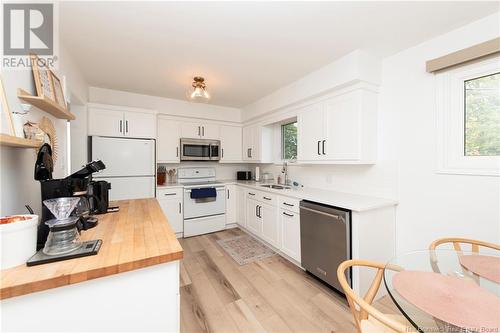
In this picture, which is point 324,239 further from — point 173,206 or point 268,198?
point 173,206

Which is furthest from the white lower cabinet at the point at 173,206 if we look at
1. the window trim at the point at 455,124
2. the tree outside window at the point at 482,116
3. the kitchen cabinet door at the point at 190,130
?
the tree outside window at the point at 482,116

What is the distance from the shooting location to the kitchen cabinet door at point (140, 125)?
3.21 metres

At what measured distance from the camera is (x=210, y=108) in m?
4.14

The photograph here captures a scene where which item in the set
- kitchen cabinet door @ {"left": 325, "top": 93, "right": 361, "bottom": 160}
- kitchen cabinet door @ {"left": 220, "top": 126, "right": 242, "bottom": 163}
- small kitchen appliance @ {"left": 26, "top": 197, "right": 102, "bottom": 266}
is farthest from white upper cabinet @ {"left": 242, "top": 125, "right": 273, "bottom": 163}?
small kitchen appliance @ {"left": 26, "top": 197, "right": 102, "bottom": 266}

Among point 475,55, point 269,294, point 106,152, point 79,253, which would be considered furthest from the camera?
point 106,152

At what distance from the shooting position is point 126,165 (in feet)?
10.2

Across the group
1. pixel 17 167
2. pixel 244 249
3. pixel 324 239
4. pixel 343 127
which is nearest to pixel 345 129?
pixel 343 127

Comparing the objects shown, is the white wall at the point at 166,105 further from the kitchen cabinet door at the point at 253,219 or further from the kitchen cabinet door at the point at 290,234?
the kitchen cabinet door at the point at 290,234

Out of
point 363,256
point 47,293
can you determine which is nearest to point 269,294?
point 363,256

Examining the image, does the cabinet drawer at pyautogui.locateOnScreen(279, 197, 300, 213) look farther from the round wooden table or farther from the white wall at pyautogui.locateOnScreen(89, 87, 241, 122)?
the white wall at pyautogui.locateOnScreen(89, 87, 241, 122)

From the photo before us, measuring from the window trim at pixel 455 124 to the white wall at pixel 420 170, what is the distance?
5 cm

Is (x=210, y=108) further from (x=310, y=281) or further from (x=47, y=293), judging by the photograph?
(x=47, y=293)

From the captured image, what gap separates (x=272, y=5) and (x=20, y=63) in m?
1.62

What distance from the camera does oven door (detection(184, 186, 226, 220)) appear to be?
141 inches
